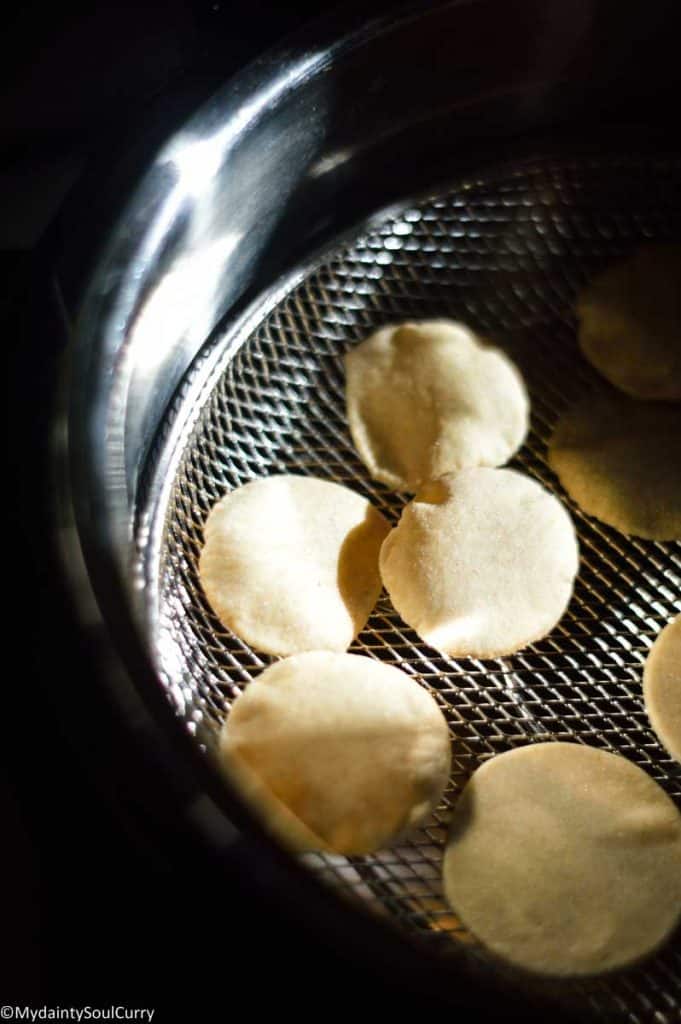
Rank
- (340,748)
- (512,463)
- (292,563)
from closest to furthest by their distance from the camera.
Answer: (340,748), (292,563), (512,463)

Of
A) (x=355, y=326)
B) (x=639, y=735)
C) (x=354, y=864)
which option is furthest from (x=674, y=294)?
(x=354, y=864)

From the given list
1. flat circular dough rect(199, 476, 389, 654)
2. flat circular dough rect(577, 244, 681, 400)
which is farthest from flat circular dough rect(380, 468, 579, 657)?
flat circular dough rect(577, 244, 681, 400)

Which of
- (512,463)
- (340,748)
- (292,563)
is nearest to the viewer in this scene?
(340,748)

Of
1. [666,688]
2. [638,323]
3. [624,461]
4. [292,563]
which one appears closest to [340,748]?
[292,563]

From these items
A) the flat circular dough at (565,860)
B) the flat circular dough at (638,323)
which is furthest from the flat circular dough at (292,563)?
the flat circular dough at (638,323)

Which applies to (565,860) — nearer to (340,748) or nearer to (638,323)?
(340,748)

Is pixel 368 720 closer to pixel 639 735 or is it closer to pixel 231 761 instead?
pixel 231 761
